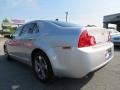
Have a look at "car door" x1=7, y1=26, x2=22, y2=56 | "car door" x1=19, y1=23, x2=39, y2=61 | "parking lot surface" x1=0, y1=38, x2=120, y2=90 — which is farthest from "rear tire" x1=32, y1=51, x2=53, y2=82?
"car door" x1=7, y1=26, x2=22, y2=56

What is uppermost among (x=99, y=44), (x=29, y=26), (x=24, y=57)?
(x=29, y=26)

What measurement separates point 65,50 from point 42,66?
0.97 metres

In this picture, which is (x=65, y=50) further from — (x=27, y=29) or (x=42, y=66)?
(x=27, y=29)

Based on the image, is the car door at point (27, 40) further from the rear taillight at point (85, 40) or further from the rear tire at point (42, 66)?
the rear taillight at point (85, 40)

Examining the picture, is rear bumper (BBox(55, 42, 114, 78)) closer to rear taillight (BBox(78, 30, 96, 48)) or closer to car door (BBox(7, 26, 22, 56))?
rear taillight (BBox(78, 30, 96, 48))

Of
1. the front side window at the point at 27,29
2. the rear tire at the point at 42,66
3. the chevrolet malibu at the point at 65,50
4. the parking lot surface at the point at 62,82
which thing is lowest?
the parking lot surface at the point at 62,82

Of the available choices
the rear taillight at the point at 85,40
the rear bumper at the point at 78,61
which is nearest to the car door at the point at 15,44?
the rear bumper at the point at 78,61

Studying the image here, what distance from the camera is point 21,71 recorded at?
5457 millimetres

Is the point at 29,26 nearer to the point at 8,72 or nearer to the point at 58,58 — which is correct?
the point at 8,72

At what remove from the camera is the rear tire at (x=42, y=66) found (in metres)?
4.09

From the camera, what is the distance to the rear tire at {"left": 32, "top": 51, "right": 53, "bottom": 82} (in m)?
4.09

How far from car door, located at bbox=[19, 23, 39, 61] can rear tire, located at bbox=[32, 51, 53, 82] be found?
0.29 metres

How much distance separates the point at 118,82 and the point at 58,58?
1.61m

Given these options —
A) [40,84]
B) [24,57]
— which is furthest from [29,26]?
[40,84]
